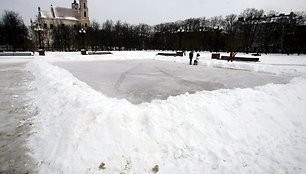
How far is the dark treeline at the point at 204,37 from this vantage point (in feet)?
161

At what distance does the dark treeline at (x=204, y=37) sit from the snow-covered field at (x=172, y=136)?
41.8 m

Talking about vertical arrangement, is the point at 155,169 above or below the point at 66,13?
below

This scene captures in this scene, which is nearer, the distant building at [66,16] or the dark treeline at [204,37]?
the dark treeline at [204,37]

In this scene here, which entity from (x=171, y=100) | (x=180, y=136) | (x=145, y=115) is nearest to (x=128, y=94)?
(x=171, y=100)

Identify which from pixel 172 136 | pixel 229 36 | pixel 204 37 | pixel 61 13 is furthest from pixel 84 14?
pixel 172 136

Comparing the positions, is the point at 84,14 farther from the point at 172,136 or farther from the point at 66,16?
the point at 172,136

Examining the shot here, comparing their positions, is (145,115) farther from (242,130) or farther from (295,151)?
(295,151)

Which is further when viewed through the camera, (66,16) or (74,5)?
(74,5)

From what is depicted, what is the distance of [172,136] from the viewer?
204 inches

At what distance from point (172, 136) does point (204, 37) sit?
6019 centimetres

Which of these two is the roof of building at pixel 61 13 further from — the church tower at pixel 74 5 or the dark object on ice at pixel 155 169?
the dark object on ice at pixel 155 169

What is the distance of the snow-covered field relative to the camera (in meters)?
4.43

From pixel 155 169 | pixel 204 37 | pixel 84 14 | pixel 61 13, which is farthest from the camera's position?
pixel 61 13

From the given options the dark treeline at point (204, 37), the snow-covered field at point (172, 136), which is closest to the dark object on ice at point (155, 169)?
the snow-covered field at point (172, 136)
